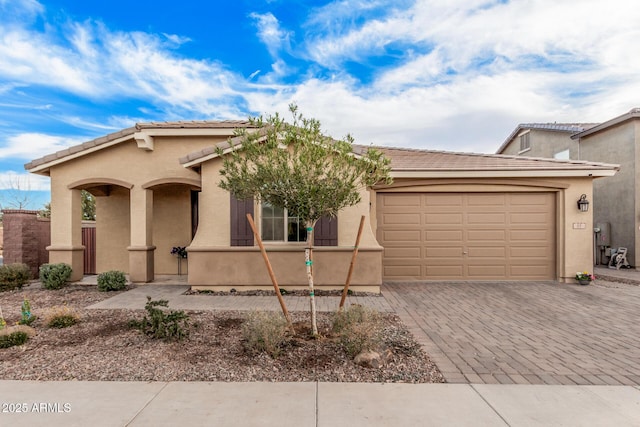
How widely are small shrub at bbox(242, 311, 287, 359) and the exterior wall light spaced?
9636 mm

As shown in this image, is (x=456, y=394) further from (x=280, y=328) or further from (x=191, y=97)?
(x=191, y=97)

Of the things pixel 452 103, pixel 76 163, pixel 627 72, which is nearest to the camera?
pixel 76 163

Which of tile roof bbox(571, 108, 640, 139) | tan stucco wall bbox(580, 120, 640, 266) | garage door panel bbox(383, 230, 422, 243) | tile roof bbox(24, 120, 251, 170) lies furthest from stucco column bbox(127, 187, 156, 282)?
tile roof bbox(571, 108, 640, 139)

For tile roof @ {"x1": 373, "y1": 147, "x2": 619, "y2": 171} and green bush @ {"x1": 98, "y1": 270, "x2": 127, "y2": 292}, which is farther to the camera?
tile roof @ {"x1": 373, "y1": 147, "x2": 619, "y2": 171}

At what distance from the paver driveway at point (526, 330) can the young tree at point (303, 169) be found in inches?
87.3

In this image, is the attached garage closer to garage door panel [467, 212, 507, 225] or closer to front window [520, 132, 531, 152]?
garage door panel [467, 212, 507, 225]

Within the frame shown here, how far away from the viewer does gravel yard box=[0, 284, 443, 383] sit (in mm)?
3938

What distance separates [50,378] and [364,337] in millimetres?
3711

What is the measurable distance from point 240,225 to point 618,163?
47.7 feet

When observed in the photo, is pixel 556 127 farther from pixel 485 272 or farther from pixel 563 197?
pixel 485 272

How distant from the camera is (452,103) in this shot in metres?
15.7

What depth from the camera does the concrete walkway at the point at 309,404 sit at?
3035 mm

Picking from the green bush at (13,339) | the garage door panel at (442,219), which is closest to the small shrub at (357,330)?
the green bush at (13,339)

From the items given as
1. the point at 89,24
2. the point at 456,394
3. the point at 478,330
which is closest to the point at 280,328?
the point at 456,394
